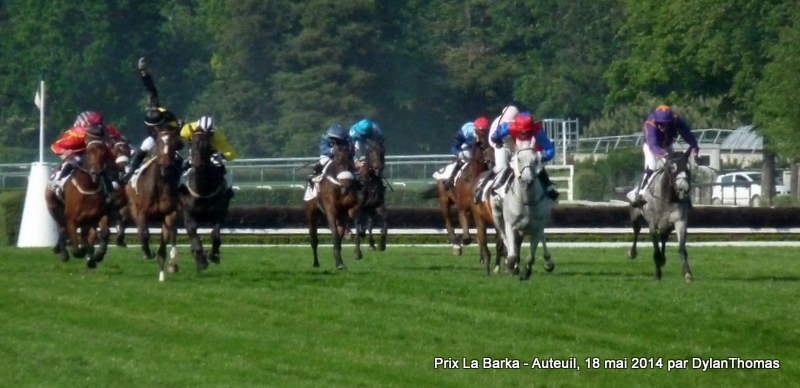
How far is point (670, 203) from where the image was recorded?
18.6m

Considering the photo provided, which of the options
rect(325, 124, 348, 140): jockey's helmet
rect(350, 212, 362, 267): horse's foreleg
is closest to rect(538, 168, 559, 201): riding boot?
rect(350, 212, 362, 267): horse's foreleg

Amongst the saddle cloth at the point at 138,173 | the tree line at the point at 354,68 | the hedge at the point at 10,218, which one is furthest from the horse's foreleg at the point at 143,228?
the tree line at the point at 354,68

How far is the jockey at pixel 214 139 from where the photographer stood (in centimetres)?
1873

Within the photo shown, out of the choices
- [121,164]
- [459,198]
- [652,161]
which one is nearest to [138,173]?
[121,164]

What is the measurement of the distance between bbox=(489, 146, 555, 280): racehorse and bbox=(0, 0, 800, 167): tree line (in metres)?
36.3

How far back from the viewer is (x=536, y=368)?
12547 mm

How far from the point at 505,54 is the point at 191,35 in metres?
15.3

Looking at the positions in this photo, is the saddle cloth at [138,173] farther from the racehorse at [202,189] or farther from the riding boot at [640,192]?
the riding boot at [640,192]

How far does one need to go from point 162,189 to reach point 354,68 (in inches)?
1802

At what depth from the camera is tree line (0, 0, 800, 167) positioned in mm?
61969

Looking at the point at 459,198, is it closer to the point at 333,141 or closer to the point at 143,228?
the point at 333,141

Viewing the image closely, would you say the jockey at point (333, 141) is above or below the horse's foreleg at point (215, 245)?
above

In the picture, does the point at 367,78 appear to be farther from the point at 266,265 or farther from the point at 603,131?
the point at 266,265

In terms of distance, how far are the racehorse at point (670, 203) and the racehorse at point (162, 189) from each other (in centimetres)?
567
